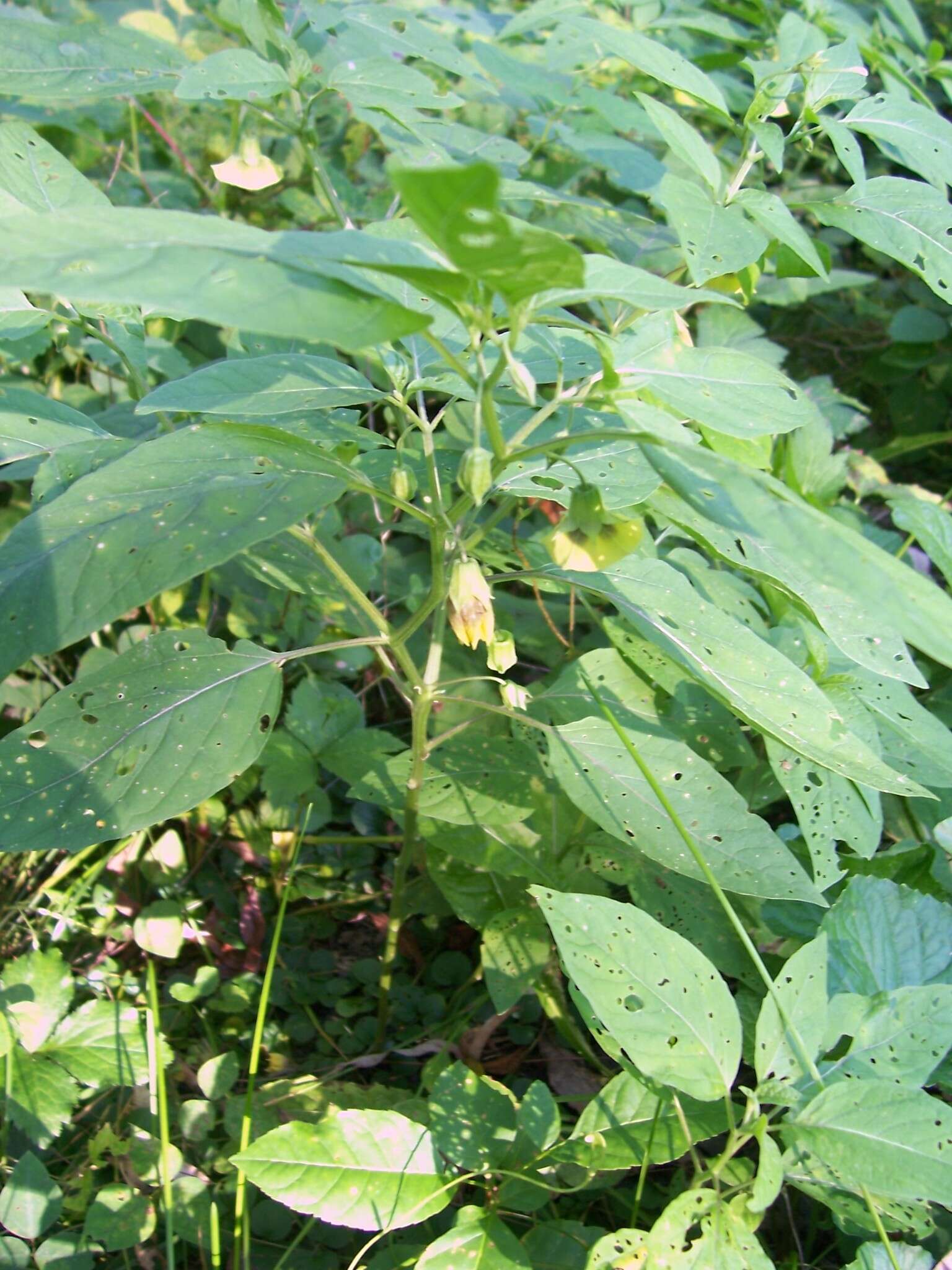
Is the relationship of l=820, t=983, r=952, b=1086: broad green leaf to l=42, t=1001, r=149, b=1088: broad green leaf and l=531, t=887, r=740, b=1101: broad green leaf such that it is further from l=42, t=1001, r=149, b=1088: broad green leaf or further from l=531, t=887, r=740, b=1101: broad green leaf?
l=42, t=1001, r=149, b=1088: broad green leaf

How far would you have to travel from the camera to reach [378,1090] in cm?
167

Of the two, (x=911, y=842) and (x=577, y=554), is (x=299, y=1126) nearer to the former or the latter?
(x=577, y=554)

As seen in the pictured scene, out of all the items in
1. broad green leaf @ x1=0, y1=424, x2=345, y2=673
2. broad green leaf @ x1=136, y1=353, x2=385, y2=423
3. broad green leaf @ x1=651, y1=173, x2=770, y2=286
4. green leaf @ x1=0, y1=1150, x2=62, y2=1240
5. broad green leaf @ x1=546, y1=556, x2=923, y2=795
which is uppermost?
Result: broad green leaf @ x1=651, y1=173, x2=770, y2=286

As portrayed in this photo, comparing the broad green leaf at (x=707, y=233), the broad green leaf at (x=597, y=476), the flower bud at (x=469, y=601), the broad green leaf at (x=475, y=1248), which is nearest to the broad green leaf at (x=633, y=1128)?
the broad green leaf at (x=475, y=1248)

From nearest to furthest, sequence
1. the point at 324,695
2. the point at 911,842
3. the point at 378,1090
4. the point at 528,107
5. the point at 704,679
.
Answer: the point at 704,679 → the point at 378,1090 → the point at 911,842 → the point at 324,695 → the point at 528,107

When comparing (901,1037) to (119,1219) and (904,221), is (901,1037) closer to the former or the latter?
(119,1219)

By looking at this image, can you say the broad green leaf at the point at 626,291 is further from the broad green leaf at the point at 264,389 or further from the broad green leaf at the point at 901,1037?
the broad green leaf at the point at 901,1037

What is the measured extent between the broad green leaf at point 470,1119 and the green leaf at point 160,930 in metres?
0.73

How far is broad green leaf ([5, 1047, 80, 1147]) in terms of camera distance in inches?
61.4

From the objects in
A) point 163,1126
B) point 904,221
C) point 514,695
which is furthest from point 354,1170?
point 904,221

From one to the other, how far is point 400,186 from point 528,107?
111 inches

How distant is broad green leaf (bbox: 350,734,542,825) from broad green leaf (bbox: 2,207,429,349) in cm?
92

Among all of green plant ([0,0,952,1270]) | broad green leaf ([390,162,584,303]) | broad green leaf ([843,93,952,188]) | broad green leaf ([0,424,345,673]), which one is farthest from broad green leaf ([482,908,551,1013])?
broad green leaf ([843,93,952,188])

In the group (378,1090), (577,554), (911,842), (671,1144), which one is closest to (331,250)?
(577,554)
